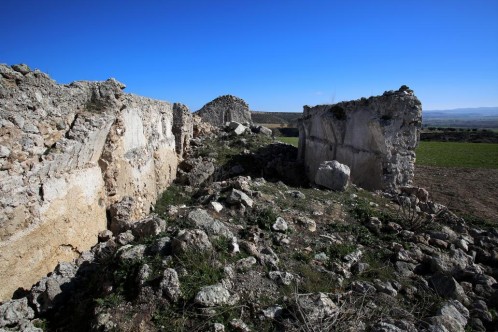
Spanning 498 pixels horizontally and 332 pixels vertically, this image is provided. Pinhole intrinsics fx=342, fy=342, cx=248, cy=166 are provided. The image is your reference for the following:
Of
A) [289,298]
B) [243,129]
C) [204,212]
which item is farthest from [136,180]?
[243,129]

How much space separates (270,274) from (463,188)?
917 centimetres

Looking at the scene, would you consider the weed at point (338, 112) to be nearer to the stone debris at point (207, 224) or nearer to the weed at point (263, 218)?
the weed at point (263, 218)

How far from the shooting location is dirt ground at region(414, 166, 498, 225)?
839cm

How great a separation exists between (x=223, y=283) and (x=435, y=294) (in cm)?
257

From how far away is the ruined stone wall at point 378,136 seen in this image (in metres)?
8.34

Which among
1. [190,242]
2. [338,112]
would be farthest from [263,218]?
[338,112]

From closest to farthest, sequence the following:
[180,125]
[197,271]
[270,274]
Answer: [197,271]
[270,274]
[180,125]

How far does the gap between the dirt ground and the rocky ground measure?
2.48 meters

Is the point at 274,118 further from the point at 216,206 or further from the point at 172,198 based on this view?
the point at 216,206

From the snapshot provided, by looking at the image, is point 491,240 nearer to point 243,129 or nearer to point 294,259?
point 294,259

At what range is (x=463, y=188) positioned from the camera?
1052 cm

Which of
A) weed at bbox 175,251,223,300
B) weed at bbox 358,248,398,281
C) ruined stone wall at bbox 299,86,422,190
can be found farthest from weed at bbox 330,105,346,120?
weed at bbox 175,251,223,300

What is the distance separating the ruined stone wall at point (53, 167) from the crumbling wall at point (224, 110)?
48.1 ft

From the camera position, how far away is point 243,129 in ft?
53.1
